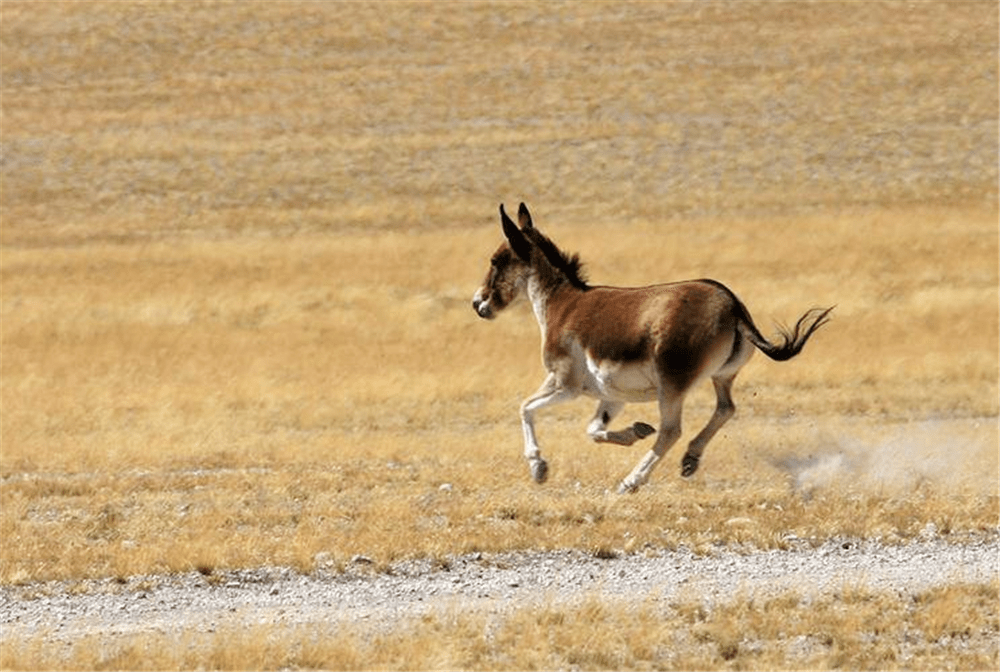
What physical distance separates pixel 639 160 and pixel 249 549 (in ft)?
125

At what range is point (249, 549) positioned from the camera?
13.5 metres

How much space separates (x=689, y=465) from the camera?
53.3 ft

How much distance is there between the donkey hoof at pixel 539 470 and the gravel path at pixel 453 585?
3.00 meters

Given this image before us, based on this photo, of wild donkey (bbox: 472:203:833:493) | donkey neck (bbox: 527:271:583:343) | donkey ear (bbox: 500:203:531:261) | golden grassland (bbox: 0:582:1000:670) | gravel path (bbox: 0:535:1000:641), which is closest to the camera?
golden grassland (bbox: 0:582:1000:670)

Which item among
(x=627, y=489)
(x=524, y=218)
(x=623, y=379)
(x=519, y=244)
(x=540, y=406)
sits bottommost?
(x=627, y=489)

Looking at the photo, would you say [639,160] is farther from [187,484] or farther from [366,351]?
[187,484]

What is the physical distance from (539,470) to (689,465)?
1.34 metres

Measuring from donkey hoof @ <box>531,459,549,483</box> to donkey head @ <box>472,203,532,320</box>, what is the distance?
1.82 metres

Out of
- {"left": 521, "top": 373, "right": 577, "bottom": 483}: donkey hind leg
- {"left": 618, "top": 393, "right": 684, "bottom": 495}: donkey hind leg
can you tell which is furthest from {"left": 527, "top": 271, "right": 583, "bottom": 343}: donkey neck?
{"left": 618, "top": 393, "right": 684, "bottom": 495}: donkey hind leg

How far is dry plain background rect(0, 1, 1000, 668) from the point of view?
50.3 ft

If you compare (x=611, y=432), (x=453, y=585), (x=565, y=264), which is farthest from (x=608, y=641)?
(x=565, y=264)

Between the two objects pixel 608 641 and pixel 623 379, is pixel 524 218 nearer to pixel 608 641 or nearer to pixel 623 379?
pixel 623 379

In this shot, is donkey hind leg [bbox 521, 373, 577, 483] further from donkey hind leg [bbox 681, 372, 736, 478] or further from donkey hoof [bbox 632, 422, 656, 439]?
donkey hind leg [bbox 681, 372, 736, 478]

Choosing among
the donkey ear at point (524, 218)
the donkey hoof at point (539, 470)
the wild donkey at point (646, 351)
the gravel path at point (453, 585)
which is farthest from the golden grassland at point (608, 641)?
the donkey ear at point (524, 218)
